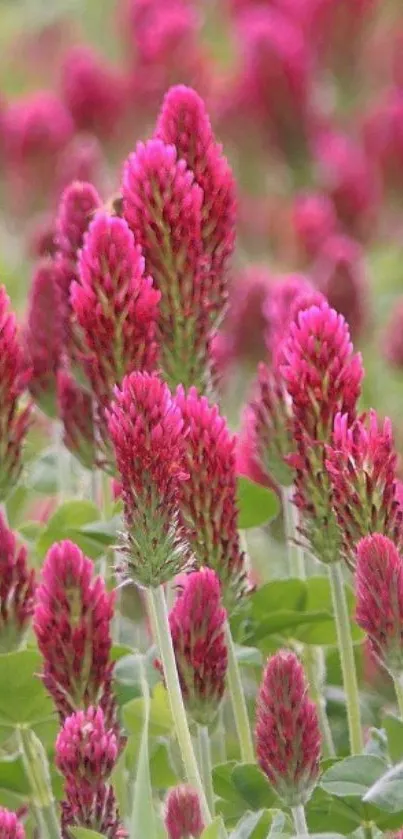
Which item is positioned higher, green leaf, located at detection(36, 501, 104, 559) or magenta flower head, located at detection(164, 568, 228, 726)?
green leaf, located at detection(36, 501, 104, 559)

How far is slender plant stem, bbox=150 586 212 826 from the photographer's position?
1.37 meters

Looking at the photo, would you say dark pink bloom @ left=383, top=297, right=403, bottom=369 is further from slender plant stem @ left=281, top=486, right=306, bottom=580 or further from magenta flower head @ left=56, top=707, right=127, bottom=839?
magenta flower head @ left=56, top=707, right=127, bottom=839

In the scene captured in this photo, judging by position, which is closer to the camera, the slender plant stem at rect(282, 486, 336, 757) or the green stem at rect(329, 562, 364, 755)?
the green stem at rect(329, 562, 364, 755)

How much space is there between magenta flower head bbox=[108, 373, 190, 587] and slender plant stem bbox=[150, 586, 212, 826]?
0.02 meters

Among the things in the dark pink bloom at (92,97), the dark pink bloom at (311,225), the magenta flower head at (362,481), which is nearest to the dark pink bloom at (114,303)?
the magenta flower head at (362,481)

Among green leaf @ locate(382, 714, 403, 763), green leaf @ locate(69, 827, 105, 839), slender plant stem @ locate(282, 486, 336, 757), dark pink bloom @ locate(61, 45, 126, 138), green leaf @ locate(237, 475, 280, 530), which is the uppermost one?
dark pink bloom @ locate(61, 45, 126, 138)

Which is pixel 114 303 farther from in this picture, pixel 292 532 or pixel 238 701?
pixel 292 532

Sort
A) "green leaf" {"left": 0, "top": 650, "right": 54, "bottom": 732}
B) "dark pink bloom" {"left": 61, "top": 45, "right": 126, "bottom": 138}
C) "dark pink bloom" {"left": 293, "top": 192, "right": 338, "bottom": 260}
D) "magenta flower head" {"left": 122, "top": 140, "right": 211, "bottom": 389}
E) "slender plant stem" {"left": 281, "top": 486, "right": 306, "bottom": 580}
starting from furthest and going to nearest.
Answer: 1. "dark pink bloom" {"left": 61, "top": 45, "right": 126, "bottom": 138}
2. "dark pink bloom" {"left": 293, "top": 192, "right": 338, "bottom": 260}
3. "slender plant stem" {"left": 281, "top": 486, "right": 306, "bottom": 580}
4. "green leaf" {"left": 0, "top": 650, "right": 54, "bottom": 732}
5. "magenta flower head" {"left": 122, "top": 140, "right": 211, "bottom": 389}

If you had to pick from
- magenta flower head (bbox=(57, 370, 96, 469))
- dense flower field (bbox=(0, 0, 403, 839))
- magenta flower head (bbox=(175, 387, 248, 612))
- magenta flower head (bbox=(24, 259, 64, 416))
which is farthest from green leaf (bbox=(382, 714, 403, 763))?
magenta flower head (bbox=(24, 259, 64, 416))

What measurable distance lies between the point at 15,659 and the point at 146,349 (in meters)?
0.34

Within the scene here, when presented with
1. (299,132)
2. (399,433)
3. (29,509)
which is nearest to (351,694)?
(399,433)

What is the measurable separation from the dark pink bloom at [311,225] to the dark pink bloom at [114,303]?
1930 mm

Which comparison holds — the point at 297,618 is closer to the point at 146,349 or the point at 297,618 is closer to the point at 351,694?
the point at 351,694

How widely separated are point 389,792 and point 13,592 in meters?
0.46
